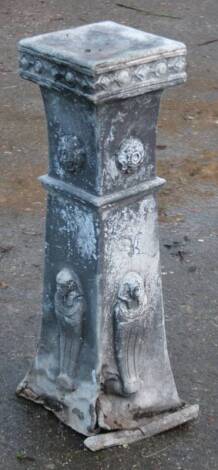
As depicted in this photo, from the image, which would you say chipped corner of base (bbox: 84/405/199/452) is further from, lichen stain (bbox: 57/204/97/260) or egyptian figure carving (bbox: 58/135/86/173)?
egyptian figure carving (bbox: 58/135/86/173)

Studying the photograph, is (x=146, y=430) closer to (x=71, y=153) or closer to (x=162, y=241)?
(x=71, y=153)

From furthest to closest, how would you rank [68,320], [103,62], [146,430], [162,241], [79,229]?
[162,241] → [146,430] → [68,320] → [79,229] → [103,62]

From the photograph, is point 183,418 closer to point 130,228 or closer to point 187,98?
point 130,228

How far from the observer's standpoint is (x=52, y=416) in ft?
11.8

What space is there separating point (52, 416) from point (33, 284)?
1.01 meters

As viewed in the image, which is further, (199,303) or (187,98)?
(187,98)

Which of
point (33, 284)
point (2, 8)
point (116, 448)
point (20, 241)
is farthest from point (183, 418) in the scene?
point (2, 8)

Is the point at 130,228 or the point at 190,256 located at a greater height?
the point at 130,228

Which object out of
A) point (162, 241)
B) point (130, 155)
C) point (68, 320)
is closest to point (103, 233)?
point (130, 155)

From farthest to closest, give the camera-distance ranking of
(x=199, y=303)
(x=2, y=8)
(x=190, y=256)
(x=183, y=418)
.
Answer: (x=2, y=8) < (x=190, y=256) < (x=199, y=303) < (x=183, y=418)

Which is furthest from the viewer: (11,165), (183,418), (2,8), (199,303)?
(2,8)

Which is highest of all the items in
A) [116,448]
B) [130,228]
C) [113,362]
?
[130,228]

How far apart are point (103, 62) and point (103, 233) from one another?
1.94ft

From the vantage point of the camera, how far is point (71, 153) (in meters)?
3.15
